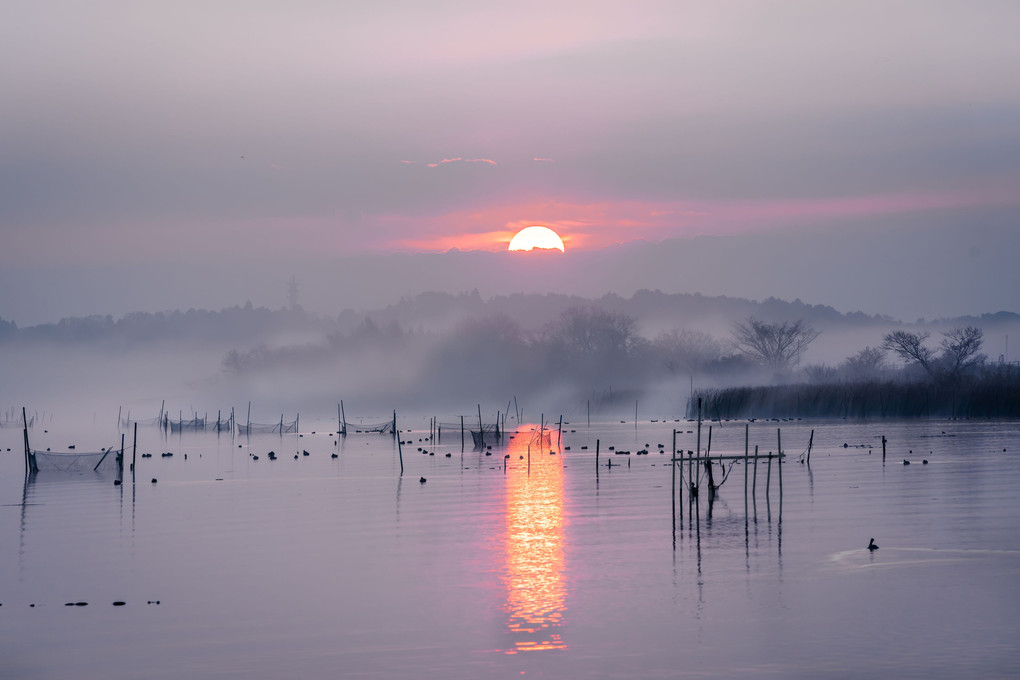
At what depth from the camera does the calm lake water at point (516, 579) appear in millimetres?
20094

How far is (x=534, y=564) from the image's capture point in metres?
30.1

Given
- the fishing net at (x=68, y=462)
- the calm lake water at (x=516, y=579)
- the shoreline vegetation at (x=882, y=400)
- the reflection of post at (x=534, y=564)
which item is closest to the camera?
the calm lake water at (x=516, y=579)

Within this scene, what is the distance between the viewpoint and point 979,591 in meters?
24.8

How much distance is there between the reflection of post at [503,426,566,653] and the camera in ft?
72.3

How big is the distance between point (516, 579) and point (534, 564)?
7.35 feet

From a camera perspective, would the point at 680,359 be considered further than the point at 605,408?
Yes

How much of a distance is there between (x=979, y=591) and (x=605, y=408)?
145 meters

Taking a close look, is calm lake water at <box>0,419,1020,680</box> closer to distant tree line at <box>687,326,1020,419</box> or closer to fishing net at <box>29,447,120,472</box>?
fishing net at <box>29,447,120,472</box>

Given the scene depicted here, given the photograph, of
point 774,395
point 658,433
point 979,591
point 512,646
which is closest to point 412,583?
point 512,646

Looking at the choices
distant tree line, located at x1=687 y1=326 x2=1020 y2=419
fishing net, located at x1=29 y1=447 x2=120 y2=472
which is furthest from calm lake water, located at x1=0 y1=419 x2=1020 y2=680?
distant tree line, located at x1=687 y1=326 x2=1020 y2=419

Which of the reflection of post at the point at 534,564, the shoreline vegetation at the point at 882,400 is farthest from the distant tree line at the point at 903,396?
the reflection of post at the point at 534,564

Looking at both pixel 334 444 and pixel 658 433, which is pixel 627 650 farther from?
pixel 658 433

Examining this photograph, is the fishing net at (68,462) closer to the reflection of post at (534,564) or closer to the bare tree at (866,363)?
the reflection of post at (534,564)

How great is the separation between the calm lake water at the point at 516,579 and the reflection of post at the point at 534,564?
0.33 ft
